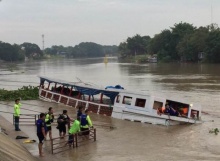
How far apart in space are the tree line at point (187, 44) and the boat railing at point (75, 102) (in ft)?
214

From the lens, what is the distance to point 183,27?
396 feet

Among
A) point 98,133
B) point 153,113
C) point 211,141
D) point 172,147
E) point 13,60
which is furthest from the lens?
point 13,60

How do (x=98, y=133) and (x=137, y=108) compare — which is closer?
(x=98, y=133)

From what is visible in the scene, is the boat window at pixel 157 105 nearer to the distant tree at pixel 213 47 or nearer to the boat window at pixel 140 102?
the boat window at pixel 140 102

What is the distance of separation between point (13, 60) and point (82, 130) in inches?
7036

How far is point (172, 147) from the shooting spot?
54.1 feet

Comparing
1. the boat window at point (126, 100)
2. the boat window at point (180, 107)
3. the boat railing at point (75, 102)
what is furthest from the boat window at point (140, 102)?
the boat railing at point (75, 102)

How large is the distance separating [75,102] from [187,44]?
7976 cm

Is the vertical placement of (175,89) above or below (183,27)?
below

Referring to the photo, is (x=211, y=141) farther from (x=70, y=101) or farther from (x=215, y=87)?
(x=215, y=87)

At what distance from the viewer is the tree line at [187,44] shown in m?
92.2

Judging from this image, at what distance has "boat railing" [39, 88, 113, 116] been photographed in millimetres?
24859

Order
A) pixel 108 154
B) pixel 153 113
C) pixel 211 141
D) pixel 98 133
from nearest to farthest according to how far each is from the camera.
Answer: pixel 108 154, pixel 211 141, pixel 98 133, pixel 153 113

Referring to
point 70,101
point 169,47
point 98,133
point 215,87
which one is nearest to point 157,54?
point 169,47
